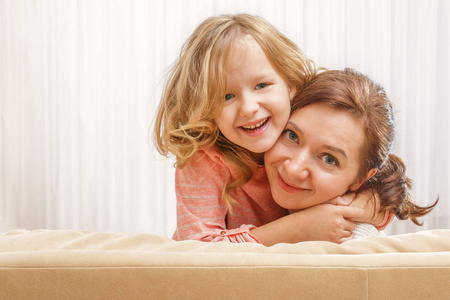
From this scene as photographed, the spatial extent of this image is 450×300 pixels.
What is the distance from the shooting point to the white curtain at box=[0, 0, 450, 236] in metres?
3.80

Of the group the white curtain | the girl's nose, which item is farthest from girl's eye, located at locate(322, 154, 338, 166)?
the white curtain

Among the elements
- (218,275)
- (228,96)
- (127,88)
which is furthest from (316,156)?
(127,88)

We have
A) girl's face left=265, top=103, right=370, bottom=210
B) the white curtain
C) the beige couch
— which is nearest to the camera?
the beige couch

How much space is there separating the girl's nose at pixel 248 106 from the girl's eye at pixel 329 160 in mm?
222

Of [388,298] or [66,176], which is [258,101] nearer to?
[388,298]

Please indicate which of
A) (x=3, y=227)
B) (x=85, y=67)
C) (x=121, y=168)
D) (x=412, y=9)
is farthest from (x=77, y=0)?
(x=412, y=9)

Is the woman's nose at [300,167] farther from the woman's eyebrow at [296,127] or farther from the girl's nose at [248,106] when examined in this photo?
the girl's nose at [248,106]

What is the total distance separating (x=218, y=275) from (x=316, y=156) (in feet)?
2.18

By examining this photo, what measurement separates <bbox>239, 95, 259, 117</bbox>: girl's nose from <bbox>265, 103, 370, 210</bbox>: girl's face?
112mm

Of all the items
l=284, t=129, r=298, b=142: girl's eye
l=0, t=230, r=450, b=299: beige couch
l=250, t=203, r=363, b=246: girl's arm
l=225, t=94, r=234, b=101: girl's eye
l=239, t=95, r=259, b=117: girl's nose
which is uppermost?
l=225, t=94, r=234, b=101: girl's eye

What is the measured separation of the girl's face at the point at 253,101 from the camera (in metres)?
1.34

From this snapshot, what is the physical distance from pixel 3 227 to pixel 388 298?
403cm

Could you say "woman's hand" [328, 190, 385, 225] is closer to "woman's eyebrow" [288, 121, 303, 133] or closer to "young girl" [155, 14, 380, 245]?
"young girl" [155, 14, 380, 245]

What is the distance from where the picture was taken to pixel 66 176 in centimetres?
407
